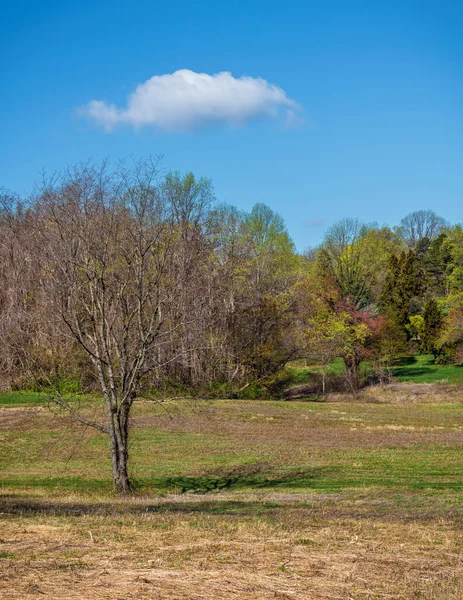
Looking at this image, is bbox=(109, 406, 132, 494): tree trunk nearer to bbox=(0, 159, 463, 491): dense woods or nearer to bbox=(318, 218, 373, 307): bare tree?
bbox=(0, 159, 463, 491): dense woods

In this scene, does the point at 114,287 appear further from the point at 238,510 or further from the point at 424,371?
the point at 424,371

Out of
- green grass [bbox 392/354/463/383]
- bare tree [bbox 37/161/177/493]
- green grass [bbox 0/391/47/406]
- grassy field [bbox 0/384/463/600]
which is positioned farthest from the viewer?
green grass [bbox 392/354/463/383]

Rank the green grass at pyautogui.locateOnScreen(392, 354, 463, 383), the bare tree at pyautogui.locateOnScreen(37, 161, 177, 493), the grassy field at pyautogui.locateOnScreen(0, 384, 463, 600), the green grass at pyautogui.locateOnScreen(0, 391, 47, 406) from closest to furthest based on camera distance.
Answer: the grassy field at pyautogui.locateOnScreen(0, 384, 463, 600) < the bare tree at pyautogui.locateOnScreen(37, 161, 177, 493) < the green grass at pyautogui.locateOnScreen(0, 391, 47, 406) < the green grass at pyautogui.locateOnScreen(392, 354, 463, 383)

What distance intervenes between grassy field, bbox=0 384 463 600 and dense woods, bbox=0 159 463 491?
88.6 inches

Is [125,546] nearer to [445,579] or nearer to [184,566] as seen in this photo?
[184,566]

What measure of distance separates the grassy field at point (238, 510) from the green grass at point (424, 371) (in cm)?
2135

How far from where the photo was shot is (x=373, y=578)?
7.09m

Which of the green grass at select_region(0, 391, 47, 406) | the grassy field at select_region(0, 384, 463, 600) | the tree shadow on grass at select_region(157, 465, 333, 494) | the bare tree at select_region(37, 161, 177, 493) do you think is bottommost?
the tree shadow on grass at select_region(157, 465, 333, 494)

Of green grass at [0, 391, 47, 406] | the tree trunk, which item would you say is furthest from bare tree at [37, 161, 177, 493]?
green grass at [0, 391, 47, 406]

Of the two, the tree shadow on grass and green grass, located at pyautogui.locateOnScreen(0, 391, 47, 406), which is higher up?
green grass, located at pyautogui.locateOnScreen(0, 391, 47, 406)

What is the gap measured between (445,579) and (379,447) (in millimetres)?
19930

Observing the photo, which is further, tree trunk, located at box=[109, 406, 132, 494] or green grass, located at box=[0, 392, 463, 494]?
green grass, located at box=[0, 392, 463, 494]

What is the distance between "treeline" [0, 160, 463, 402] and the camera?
1706 centimetres

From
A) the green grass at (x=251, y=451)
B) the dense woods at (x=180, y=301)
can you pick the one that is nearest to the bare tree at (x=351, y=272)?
the dense woods at (x=180, y=301)
